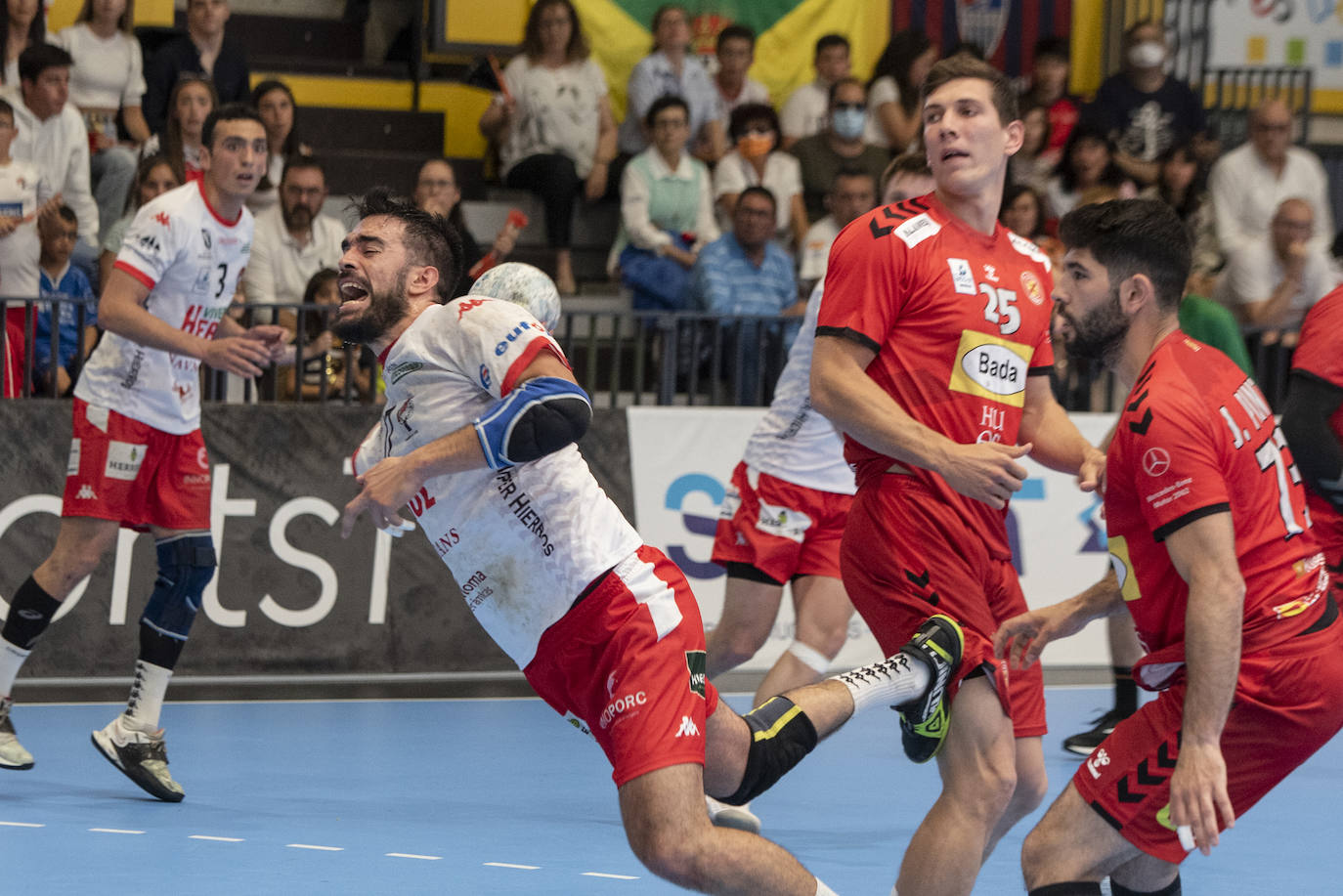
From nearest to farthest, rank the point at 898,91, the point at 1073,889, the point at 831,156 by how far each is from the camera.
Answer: the point at 1073,889, the point at 831,156, the point at 898,91

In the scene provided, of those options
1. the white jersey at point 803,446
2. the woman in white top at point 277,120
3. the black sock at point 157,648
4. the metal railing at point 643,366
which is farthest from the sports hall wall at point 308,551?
the white jersey at point 803,446

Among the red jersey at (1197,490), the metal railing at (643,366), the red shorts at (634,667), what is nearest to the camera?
the red jersey at (1197,490)

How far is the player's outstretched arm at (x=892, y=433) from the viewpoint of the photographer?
12.6ft

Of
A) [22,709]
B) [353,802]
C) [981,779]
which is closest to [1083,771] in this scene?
[981,779]

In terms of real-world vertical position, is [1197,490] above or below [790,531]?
above

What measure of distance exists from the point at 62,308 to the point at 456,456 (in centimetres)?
564

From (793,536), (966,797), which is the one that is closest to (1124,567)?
(966,797)

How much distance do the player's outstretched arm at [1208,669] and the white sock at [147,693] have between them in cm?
387

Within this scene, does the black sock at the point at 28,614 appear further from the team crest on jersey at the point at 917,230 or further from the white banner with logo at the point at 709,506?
the team crest on jersey at the point at 917,230

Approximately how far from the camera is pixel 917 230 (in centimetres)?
417

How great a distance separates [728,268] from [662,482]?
1.95m

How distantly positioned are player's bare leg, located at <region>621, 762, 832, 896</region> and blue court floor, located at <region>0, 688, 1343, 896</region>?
133 cm

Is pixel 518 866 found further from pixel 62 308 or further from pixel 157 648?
pixel 62 308

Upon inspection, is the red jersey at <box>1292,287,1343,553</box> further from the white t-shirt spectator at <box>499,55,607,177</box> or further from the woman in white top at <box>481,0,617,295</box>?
the white t-shirt spectator at <box>499,55,607,177</box>
